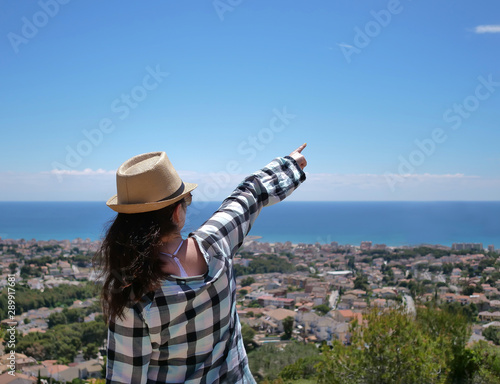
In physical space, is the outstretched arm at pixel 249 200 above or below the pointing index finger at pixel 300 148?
below

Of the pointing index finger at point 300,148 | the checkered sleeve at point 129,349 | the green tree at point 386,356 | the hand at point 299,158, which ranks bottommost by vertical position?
the green tree at point 386,356

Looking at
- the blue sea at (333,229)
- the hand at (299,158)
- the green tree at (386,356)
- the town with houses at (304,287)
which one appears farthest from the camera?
the blue sea at (333,229)

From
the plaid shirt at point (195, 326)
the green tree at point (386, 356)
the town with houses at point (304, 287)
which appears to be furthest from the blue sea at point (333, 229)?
the plaid shirt at point (195, 326)

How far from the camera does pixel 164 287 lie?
0.73 meters

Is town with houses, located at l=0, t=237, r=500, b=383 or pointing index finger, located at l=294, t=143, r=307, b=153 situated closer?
pointing index finger, located at l=294, t=143, r=307, b=153

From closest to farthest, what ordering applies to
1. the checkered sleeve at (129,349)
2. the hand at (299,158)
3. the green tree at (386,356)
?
1. the checkered sleeve at (129,349)
2. the hand at (299,158)
3. the green tree at (386,356)

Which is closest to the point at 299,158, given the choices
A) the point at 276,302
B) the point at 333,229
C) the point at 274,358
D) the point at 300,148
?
the point at 300,148

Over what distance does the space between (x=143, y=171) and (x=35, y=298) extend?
1501 centimetres

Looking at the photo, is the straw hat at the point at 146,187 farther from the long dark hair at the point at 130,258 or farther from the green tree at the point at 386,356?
the green tree at the point at 386,356

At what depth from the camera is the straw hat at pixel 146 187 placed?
769mm

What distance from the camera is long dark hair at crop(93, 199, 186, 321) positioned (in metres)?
0.70

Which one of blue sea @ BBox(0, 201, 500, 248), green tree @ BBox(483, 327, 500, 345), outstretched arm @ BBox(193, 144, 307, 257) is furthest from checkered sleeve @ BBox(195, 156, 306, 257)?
blue sea @ BBox(0, 201, 500, 248)

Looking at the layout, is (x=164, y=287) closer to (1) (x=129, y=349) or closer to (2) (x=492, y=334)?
(1) (x=129, y=349)

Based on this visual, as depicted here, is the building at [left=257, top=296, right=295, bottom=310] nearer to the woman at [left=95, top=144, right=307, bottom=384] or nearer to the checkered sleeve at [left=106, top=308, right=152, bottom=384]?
the woman at [left=95, top=144, right=307, bottom=384]
